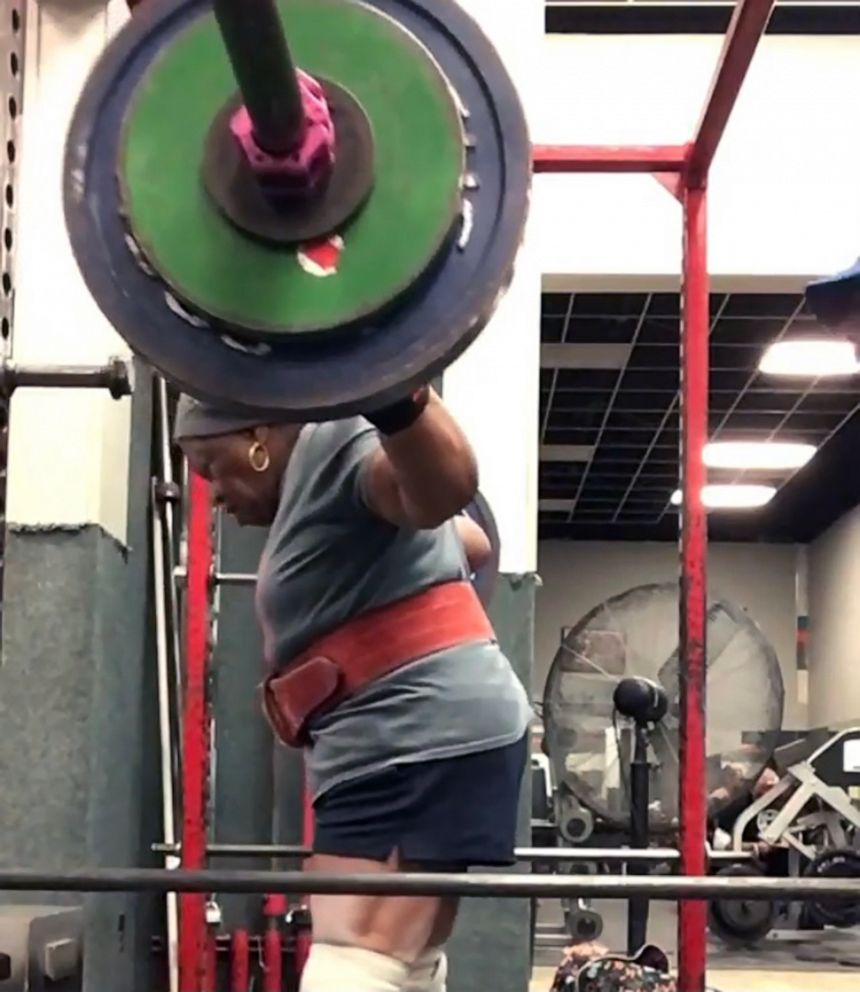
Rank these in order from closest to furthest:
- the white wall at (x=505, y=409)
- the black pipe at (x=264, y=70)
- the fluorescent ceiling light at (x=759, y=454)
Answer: the black pipe at (x=264, y=70), the white wall at (x=505, y=409), the fluorescent ceiling light at (x=759, y=454)

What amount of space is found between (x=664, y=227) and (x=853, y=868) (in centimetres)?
307

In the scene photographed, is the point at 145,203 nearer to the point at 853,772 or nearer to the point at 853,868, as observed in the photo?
the point at 853,868

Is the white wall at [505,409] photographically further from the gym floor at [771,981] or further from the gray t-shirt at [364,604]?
the gym floor at [771,981]

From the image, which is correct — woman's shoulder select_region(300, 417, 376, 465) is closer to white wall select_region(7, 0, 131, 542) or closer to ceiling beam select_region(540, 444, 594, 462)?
white wall select_region(7, 0, 131, 542)

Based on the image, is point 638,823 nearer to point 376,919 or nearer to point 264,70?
point 376,919

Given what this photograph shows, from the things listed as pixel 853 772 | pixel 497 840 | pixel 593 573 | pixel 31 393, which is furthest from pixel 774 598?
pixel 497 840

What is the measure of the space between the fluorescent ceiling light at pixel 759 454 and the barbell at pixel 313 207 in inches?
342

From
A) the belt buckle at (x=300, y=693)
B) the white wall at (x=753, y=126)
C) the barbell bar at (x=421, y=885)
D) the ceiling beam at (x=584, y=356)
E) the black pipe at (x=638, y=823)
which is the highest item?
the white wall at (x=753, y=126)

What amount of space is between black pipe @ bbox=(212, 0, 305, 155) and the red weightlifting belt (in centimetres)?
61

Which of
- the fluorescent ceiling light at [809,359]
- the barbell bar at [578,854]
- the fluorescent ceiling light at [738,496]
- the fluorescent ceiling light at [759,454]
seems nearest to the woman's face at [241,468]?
the barbell bar at [578,854]

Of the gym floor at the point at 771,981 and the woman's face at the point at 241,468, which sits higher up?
the woman's face at the point at 241,468

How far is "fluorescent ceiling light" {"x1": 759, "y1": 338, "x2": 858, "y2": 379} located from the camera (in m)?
7.47

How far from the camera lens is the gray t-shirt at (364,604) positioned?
1.42 m

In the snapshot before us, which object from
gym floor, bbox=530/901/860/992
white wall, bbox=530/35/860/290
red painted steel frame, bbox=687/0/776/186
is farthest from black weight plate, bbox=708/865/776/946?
red painted steel frame, bbox=687/0/776/186
